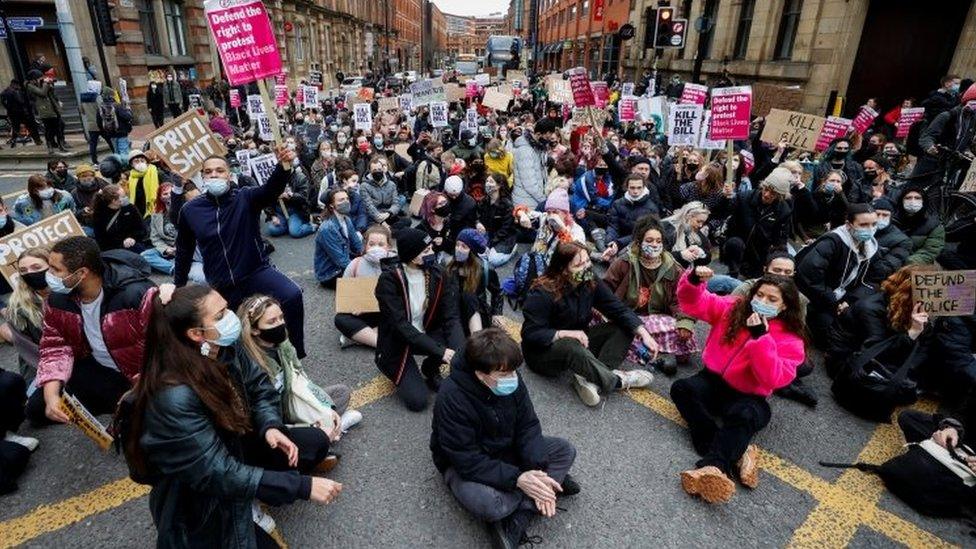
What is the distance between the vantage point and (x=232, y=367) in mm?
2568

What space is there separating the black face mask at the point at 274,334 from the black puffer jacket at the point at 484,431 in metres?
1.03

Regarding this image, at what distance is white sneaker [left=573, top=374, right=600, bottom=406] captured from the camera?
4.02 metres

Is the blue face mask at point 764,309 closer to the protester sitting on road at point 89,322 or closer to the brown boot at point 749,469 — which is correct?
the brown boot at point 749,469

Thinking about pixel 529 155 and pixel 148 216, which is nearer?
pixel 148 216

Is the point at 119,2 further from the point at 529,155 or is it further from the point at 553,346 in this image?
the point at 553,346

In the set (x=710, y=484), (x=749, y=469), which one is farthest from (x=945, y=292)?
(x=710, y=484)

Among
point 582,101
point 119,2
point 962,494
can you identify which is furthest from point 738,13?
point 119,2

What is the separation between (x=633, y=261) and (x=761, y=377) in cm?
173

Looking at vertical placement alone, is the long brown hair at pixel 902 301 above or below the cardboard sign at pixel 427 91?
below

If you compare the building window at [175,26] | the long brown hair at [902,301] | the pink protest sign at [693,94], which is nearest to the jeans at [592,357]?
the long brown hair at [902,301]

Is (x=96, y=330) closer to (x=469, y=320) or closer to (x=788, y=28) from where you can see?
(x=469, y=320)

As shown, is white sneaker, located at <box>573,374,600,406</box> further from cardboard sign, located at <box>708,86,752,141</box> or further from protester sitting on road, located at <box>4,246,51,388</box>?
cardboard sign, located at <box>708,86,752,141</box>

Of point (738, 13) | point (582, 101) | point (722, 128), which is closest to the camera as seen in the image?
point (722, 128)

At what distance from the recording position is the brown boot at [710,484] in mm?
2990
